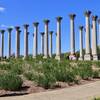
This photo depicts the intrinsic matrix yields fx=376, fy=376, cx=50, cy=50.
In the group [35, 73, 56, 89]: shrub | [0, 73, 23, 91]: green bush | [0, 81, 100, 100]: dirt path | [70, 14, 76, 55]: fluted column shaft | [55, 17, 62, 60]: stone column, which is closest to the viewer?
[0, 81, 100, 100]: dirt path

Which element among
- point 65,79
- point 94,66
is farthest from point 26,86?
point 94,66

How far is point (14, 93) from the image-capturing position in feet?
57.2

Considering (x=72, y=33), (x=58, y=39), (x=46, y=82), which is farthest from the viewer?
(x=58, y=39)

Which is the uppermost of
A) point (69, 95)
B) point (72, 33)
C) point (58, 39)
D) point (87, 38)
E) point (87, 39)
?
point (72, 33)

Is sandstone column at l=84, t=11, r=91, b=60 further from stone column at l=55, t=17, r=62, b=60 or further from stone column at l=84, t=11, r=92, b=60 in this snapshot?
stone column at l=55, t=17, r=62, b=60

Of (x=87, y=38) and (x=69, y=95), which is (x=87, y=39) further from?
(x=69, y=95)

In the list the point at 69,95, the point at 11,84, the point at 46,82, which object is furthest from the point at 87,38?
the point at 69,95

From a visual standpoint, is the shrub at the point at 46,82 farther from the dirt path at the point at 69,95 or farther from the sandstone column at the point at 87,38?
the sandstone column at the point at 87,38

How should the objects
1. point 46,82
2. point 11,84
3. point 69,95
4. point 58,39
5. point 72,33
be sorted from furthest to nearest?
1. point 58,39
2. point 72,33
3. point 46,82
4. point 11,84
5. point 69,95

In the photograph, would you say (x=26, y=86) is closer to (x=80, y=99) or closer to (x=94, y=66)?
(x=80, y=99)

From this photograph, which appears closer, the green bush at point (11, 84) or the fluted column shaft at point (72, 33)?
the green bush at point (11, 84)

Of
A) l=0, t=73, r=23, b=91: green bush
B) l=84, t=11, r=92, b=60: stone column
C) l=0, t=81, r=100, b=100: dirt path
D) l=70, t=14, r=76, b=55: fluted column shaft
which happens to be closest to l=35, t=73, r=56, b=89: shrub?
l=0, t=73, r=23, b=91: green bush

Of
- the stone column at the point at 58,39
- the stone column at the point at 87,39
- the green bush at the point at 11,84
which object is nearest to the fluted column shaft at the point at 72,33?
the stone column at the point at 58,39

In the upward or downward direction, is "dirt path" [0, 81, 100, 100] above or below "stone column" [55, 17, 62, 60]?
below
